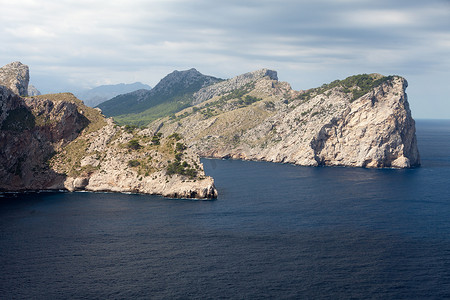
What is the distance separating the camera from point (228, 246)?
331 feet

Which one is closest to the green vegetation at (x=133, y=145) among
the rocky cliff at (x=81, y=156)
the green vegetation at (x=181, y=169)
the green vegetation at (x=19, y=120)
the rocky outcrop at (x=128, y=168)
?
the rocky cliff at (x=81, y=156)

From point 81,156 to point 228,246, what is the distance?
323 feet

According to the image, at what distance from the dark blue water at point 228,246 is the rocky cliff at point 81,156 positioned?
26.3 feet

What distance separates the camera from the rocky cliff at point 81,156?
521 feet

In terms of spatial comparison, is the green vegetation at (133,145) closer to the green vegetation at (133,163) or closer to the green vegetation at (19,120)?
the green vegetation at (133,163)

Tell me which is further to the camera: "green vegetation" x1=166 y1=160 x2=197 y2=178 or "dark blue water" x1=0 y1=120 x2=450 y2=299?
"green vegetation" x1=166 y1=160 x2=197 y2=178

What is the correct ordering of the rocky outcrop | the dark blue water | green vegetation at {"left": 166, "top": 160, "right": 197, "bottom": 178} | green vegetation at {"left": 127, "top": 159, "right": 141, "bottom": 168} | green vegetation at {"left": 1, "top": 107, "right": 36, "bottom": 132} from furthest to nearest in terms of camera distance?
green vegetation at {"left": 1, "top": 107, "right": 36, "bottom": 132}
green vegetation at {"left": 127, "top": 159, "right": 141, "bottom": 168}
green vegetation at {"left": 166, "top": 160, "right": 197, "bottom": 178}
the rocky outcrop
the dark blue water

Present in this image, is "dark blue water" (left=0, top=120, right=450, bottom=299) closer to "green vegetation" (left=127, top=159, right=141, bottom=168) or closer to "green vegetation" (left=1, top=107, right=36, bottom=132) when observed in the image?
"green vegetation" (left=127, top=159, right=141, bottom=168)

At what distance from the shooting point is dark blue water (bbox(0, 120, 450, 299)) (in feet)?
259

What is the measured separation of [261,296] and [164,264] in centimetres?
2522

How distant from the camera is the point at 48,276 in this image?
83312 millimetres

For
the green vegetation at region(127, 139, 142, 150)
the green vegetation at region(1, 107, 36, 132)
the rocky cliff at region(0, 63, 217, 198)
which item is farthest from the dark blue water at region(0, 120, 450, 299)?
the green vegetation at region(1, 107, 36, 132)

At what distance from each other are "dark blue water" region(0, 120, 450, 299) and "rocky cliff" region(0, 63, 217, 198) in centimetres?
801

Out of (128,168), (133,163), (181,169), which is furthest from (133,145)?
(181,169)
